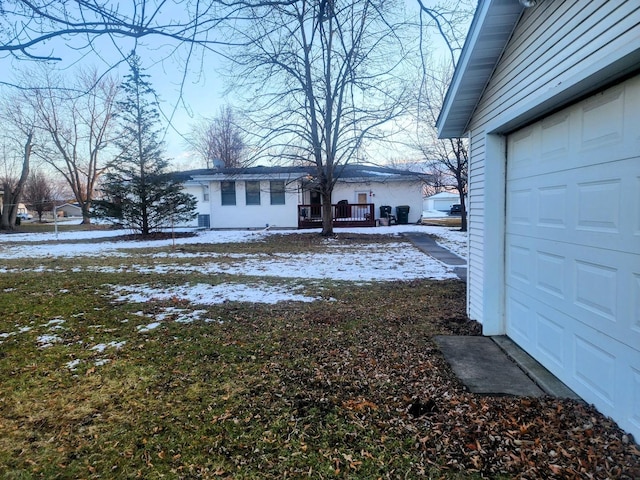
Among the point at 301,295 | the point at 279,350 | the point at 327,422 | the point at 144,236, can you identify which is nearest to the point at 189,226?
the point at 144,236

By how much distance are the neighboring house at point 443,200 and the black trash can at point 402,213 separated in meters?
27.8

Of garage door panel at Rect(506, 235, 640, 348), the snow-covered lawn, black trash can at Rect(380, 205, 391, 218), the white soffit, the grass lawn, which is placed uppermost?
the white soffit

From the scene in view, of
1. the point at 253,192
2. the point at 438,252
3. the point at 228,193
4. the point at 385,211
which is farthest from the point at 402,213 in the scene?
the point at 438,252

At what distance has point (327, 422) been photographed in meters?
2.58

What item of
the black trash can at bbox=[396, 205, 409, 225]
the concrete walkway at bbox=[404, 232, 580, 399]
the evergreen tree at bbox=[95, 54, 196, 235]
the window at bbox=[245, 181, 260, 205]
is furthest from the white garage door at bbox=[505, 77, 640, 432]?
the black trash can at bbox=[396, 205, 409, 225]

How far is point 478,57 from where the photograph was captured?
13.0 ft

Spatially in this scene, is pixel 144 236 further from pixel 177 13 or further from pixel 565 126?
pixel 565 126

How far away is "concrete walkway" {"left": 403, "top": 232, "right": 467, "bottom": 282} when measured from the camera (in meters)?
8.45

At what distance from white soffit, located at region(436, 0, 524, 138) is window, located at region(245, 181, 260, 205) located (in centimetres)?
1634

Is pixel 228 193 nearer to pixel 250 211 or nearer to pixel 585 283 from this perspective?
pixel 250 211

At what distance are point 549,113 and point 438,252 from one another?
8301 mm

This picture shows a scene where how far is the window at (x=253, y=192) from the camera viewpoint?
20647 millimetres

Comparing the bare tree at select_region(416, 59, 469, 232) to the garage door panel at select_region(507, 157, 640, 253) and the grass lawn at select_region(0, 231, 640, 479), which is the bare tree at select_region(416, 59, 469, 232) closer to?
the grass lawn at select_region(0, 231, 640, 479)

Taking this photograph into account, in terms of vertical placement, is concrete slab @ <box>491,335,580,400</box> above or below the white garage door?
below
